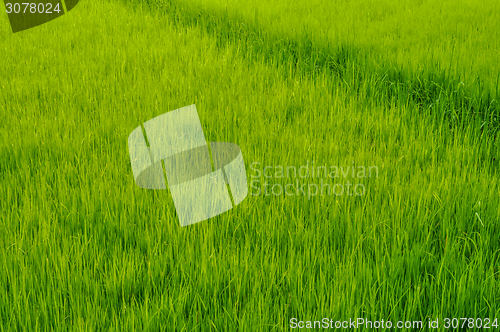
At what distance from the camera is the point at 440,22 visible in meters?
4.22

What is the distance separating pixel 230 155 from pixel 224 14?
3557mm

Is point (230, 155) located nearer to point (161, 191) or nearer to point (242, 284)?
point (161, 191)

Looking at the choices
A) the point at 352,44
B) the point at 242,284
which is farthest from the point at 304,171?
the point at 352,44

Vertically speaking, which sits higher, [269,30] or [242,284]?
[269,30]

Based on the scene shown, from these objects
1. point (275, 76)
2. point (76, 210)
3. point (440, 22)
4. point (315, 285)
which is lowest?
point (315, 285)

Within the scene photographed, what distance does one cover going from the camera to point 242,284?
139cm

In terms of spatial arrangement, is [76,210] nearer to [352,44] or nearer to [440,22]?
[352,44]

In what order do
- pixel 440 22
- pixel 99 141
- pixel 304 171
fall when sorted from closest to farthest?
pixel 304 171 → pixel 99 141 → pixel 440 22

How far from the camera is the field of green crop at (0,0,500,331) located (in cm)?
132

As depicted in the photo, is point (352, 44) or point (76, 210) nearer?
point (76, 210)

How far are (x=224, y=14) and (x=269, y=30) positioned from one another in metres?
1.04

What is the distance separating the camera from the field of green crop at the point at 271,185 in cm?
132

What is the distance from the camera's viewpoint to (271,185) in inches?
77.5

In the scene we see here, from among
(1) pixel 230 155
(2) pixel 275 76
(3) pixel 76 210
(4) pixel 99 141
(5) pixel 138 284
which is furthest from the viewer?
(2) pixel 275 76
